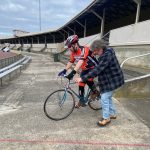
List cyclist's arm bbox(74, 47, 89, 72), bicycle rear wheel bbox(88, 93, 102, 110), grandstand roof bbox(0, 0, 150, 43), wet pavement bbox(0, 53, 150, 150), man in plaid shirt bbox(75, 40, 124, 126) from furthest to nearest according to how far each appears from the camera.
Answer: grandstand roof bbox(0, 0, 150, 43), bicycle rear wheel bbox(88, 93, 102, 110), cyclist's arm bbox(74, 47, 89, 72), man in plaid shirt bbox(75, 40, 124, 126), wet pavement bbox(0, 53, 150, 150)

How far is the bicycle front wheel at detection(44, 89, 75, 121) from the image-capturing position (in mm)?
5561

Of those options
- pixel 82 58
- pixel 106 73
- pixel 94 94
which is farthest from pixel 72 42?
pixel 94 94

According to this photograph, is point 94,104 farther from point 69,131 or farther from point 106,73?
point 69,131

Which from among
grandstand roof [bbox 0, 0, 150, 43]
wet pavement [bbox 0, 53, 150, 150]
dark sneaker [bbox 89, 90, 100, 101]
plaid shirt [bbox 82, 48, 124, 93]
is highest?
grandstand roof [bbox 0, 0, 150, 43]

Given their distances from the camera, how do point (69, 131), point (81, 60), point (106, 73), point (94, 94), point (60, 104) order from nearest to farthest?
point (69, 131) → point (106, 73) → point (81, 60) → point (60, 104) → point (94, 94)

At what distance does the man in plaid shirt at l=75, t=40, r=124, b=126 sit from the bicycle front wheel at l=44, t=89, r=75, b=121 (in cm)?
64

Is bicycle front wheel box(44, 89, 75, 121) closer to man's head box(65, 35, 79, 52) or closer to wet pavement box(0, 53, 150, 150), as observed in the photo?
wet pavement box(0, 53, 150, 150)

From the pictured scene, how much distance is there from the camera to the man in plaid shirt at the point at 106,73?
4.99 m

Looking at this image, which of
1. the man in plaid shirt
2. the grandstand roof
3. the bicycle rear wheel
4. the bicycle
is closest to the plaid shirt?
the man in plaid shirt

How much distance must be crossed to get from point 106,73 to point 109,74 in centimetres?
7

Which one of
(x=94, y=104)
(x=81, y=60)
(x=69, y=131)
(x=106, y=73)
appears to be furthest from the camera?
(x=94, y=104)

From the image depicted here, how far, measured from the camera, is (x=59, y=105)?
19.2 feet

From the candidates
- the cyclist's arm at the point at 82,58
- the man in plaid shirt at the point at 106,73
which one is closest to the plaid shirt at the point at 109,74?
the man in plaid shirt at the point at 106,73

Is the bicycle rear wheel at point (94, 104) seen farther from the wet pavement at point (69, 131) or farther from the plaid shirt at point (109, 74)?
the plaid shirt at point (109, 74)
